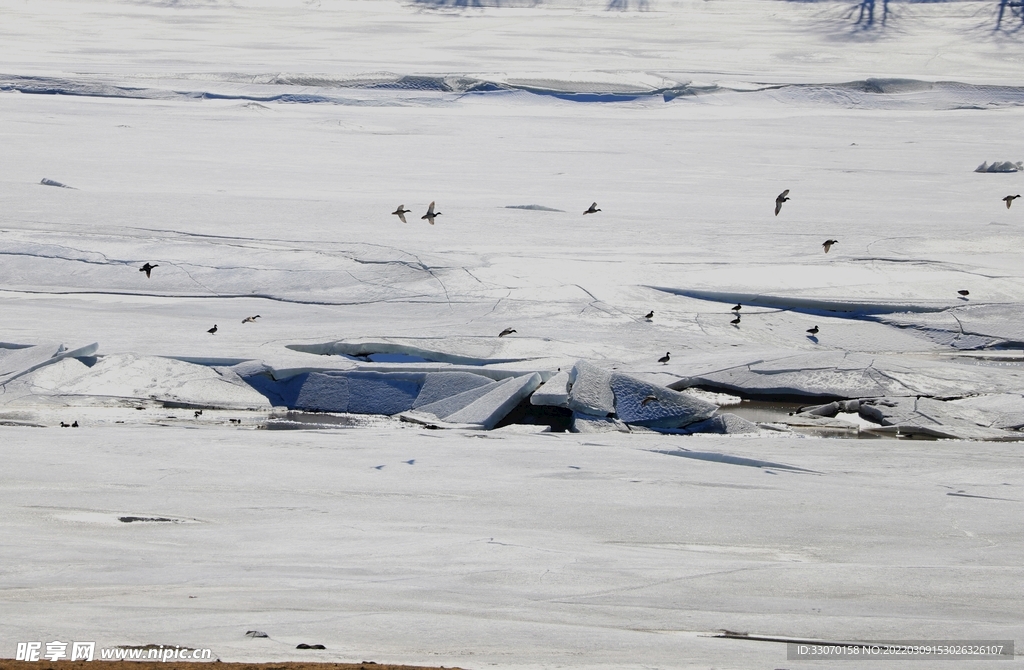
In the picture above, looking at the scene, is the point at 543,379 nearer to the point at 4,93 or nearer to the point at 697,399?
the point at 697,399

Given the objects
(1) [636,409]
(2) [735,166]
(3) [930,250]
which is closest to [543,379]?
(1) [636,409]

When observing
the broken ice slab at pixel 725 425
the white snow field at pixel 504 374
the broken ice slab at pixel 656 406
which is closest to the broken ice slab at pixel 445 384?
the white snow field at pixel 504 374

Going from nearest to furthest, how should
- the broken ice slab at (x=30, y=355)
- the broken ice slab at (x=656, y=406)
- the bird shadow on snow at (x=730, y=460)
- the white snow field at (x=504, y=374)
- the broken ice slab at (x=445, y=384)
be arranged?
1. the white snow field at (x=504, y=374)
2. the bird shadow on snow at (x=730, y=460)
3. the broken ice slab at (x=656, y=406)
4. the broken ice slab at (x=445, y=384)
5. the broken ice slab at (x=30, y=355)

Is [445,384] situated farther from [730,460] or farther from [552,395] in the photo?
[730,460]

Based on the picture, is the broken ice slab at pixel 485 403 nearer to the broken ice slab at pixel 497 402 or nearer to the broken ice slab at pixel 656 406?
the broken ice slab at pixel 497 402

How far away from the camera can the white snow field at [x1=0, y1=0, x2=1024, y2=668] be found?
4641mm

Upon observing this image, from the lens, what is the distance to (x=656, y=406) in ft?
23.9

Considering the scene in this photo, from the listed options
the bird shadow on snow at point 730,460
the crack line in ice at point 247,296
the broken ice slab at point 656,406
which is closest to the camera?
the bird shadow on snow at point 730,460

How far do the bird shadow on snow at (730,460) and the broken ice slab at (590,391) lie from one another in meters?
0.79

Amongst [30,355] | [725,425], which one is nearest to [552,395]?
[725,425]

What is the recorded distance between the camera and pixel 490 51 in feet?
71.5

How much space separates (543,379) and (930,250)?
510 centimetres

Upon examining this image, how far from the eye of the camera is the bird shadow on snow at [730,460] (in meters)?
6.32

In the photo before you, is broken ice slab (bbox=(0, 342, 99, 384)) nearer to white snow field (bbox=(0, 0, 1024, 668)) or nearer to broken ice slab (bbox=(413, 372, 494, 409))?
white snow field (bbox=(0, 0, 1024, 668))
